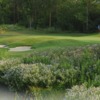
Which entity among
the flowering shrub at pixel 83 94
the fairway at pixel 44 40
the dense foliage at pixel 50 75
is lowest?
the fairway at pixel 44 40

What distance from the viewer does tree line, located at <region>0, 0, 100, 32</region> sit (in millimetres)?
48688

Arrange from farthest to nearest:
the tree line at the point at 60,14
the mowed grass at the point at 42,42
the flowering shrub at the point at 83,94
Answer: the tree line at the point at 60,14, the mowed grass at the point at 42,42, the flowering shrub at the point at 83,94

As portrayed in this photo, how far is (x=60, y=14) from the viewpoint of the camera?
A: 50.3 m

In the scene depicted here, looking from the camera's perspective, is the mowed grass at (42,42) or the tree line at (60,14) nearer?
the mowed grass at (42,42)

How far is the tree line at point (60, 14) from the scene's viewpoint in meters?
48.7

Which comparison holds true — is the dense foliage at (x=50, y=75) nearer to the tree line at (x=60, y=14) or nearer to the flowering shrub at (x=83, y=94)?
the flowering shrub at (x=83, y=94)

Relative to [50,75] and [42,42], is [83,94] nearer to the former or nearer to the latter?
[50,75]

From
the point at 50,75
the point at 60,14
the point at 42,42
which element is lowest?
the point at 42,42

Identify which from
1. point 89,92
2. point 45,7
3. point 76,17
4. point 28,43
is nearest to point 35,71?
point 89,92

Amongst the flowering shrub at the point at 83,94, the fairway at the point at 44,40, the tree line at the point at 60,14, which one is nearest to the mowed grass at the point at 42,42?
the fairway at the point at 44,40

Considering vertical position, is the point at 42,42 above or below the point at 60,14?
below

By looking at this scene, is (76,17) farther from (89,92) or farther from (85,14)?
(89,92)

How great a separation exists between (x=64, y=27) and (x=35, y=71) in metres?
43.1

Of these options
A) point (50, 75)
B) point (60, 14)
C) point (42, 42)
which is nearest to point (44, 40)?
point (42, 42)
